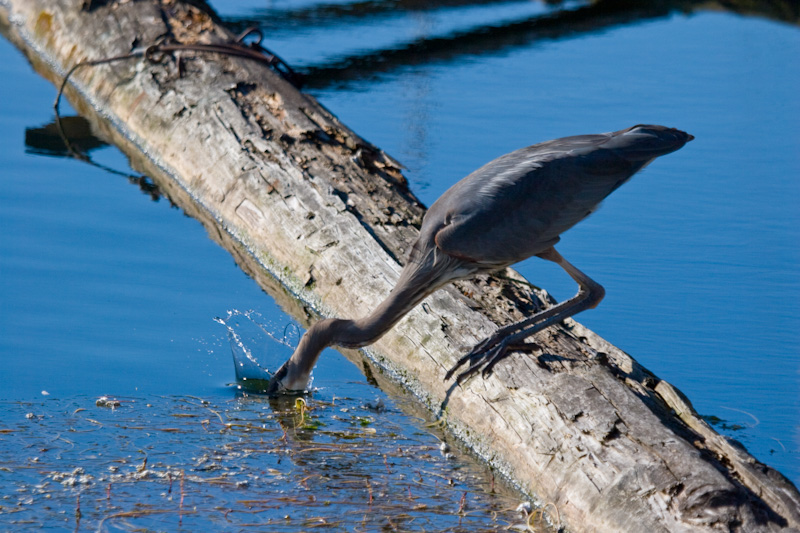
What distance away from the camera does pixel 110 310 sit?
5.91 meters

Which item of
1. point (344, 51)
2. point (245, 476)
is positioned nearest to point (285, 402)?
point (245, 476)

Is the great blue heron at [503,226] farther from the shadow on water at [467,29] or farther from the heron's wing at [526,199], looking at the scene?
the shadow on water at [467,29]

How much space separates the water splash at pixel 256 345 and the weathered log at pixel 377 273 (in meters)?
0.38

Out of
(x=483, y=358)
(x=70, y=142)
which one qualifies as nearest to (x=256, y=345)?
(x=483, y=358)

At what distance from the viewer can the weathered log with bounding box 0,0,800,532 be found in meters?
3.76

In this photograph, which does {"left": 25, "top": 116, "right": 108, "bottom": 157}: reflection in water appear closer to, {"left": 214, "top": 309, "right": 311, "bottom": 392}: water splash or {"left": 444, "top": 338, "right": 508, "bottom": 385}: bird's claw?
{"left": 214, "top": 309, "right": 311, "bottom": 392}: water splash

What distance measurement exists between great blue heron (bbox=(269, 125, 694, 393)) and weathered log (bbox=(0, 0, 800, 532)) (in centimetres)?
28

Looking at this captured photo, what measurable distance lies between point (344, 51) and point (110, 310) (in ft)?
21.1

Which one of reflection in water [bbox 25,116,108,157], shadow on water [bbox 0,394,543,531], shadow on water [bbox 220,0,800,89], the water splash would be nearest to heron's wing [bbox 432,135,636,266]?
shadow on water [bbox 0,394,543,531]

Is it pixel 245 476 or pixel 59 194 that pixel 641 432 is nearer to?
pixel 245 476

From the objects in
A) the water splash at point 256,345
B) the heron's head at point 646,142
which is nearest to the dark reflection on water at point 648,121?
the heron's head at point 646,142

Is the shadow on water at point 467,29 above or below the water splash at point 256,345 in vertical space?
above

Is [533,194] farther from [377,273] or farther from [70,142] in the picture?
[70,142]

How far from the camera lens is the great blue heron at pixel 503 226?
4922 mm
